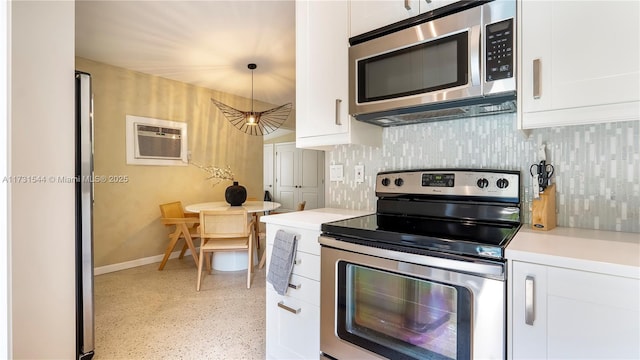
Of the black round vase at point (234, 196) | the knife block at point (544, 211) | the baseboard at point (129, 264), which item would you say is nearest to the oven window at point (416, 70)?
the knife block at point (544, 211)

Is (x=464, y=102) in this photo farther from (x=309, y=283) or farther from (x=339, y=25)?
(x=309, y=283)

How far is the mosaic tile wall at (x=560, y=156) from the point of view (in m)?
1.21

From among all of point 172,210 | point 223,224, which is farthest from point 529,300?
point 172,210

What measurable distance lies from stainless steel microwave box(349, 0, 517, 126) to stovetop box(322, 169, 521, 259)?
0.33 m

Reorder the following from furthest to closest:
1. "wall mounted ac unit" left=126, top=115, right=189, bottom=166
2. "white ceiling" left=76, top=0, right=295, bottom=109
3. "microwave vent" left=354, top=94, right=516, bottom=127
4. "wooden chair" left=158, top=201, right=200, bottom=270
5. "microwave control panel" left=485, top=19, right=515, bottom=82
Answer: "wall mounted ac unit" left=126, top=115, right=189, bottom=166 < "wooden chair" left=158, top=201, right=200, bottom=270 < "white ceiling" left=76, top=0, right=295, bottom=109 < "microwave vent" left=354, top=94, right=516, bottom=127 < "microwave control panel" left=485, top=19, right=515, bottom=82

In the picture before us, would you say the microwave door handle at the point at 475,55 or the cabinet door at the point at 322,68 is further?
Answer: the cabinet door at the point at 322,68

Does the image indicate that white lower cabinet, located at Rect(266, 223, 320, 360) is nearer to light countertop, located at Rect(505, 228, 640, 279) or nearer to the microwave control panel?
light countertop, located at Rect(505, 228, 640, 279)

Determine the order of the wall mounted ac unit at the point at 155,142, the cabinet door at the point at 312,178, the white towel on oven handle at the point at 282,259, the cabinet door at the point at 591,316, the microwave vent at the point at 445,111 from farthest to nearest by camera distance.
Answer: the cabinet door at the point at 312,178
the wall mounted ac unit at the point at 155,142
the white towel on oven handle at the point at 282,259
the microwave vent at the point at 445,111
the cabinet door at the point at 591,316

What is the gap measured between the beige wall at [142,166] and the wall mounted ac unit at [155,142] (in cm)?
7

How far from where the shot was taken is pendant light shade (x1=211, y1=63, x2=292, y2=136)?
3619mm

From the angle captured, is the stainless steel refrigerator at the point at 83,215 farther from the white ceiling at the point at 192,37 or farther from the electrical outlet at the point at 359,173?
the electrical outlet at the point at 359,173

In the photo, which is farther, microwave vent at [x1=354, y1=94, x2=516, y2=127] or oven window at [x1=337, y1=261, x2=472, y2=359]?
microwave vent at [x1=354, y1=94, x2=516, y2=127]

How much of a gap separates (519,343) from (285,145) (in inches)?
273

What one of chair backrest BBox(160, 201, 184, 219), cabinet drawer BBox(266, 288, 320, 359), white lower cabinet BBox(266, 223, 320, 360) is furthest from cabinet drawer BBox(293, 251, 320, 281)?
chair backrest BBox(160, 201, 184, 219)
